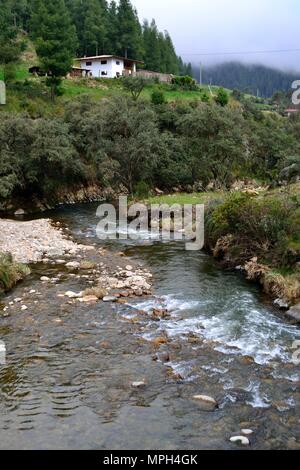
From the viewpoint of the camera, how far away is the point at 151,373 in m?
12.7

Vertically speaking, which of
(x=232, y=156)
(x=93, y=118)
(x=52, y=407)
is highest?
(x=93, y=118)

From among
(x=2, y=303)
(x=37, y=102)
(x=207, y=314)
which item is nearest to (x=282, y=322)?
(x=207, y=314)

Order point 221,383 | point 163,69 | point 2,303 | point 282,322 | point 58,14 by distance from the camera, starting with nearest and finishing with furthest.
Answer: point 221,383
point 282,322
point 2,303
point 58,14
point 163,69

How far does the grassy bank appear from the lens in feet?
65.5

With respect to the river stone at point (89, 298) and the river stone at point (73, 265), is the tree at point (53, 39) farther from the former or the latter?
the river stone at point (89, 298)

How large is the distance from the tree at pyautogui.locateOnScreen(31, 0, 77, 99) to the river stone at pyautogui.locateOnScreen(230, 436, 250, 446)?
7243 centimetres

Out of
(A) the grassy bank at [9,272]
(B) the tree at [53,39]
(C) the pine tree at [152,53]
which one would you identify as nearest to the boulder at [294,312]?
(A) the grassy bank at [9,272]

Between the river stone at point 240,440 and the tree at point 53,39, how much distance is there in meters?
72.4

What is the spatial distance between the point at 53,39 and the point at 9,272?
7585 centimetres

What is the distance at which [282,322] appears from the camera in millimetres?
16328

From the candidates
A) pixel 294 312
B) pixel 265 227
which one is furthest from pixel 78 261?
pixel 294 312

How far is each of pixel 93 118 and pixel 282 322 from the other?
41.1 meters

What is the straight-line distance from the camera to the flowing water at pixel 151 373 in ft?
32.7

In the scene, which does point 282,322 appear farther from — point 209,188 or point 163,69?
point 163,69
